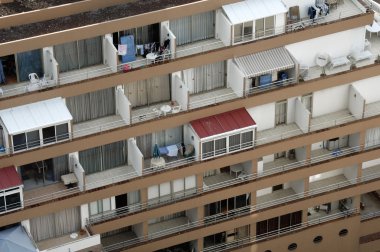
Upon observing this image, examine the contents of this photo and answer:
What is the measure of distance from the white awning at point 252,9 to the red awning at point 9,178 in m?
21.5

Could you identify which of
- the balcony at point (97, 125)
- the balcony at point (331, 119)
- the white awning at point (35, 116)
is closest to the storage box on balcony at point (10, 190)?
the white awning at point (35, 116)

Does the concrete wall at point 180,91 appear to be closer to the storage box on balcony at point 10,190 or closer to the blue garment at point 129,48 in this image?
the blue garment at point 129,48

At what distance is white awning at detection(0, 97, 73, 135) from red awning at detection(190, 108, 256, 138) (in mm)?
11602

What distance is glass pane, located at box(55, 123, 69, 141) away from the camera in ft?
326

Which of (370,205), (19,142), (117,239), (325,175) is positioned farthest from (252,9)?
(370,205)

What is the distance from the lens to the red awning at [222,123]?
105 m

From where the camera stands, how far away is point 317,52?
109000 mm

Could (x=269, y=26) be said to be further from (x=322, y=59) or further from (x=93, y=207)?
(x=93, y=207)

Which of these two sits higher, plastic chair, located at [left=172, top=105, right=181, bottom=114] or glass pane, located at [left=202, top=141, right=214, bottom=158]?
plastic chair, located at [left=172, top=105, right=181, bottom=114]

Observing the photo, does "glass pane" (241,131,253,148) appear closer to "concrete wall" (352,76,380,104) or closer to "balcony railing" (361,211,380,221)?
"concrete wall" (352,76,380,104)

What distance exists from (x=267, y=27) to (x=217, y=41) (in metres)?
4.31

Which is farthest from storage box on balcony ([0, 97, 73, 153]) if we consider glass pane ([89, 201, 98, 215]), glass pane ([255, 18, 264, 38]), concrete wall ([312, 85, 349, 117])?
concrete wall ([312, 85, 349, 117])

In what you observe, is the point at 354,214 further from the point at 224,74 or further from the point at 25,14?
the point at 25,14

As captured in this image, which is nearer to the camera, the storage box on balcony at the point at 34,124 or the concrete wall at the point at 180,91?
the storage box on balcony at the point at 34,124
